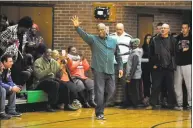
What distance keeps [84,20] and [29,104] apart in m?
3.30

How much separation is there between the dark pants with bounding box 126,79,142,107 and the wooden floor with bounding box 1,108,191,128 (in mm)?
497

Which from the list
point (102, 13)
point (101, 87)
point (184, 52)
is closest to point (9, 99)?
point (101, 87)

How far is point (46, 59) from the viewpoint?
42.3 feet

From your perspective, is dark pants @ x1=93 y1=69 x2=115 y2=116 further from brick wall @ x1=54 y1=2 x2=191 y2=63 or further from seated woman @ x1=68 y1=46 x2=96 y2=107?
brick wall @ x1=54 y1=2 x2=191 y2=63

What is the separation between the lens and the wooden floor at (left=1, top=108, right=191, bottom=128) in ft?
34.0

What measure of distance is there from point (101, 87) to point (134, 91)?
8.71 feet

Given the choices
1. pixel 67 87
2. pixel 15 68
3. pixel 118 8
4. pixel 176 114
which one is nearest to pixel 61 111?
pixel 67 87

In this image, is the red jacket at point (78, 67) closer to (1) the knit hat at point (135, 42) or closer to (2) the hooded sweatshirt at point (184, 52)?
(1) the knit hat at point (135, 42)

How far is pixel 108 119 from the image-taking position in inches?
446

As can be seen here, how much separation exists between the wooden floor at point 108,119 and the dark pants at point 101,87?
0.89 feet

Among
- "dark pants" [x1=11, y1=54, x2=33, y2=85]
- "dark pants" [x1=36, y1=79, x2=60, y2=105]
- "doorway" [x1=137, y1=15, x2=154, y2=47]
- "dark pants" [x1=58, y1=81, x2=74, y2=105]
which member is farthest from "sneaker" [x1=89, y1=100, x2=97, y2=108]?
"doorway" [x1=137, y1=15, x2=154, y2=47]

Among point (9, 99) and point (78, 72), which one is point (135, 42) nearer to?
point (78, 72)

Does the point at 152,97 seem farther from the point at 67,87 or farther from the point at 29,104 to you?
the point at 29,104

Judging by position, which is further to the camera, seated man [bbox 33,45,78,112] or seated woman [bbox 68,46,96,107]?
seated woman [bbox 68,46,96,107]
